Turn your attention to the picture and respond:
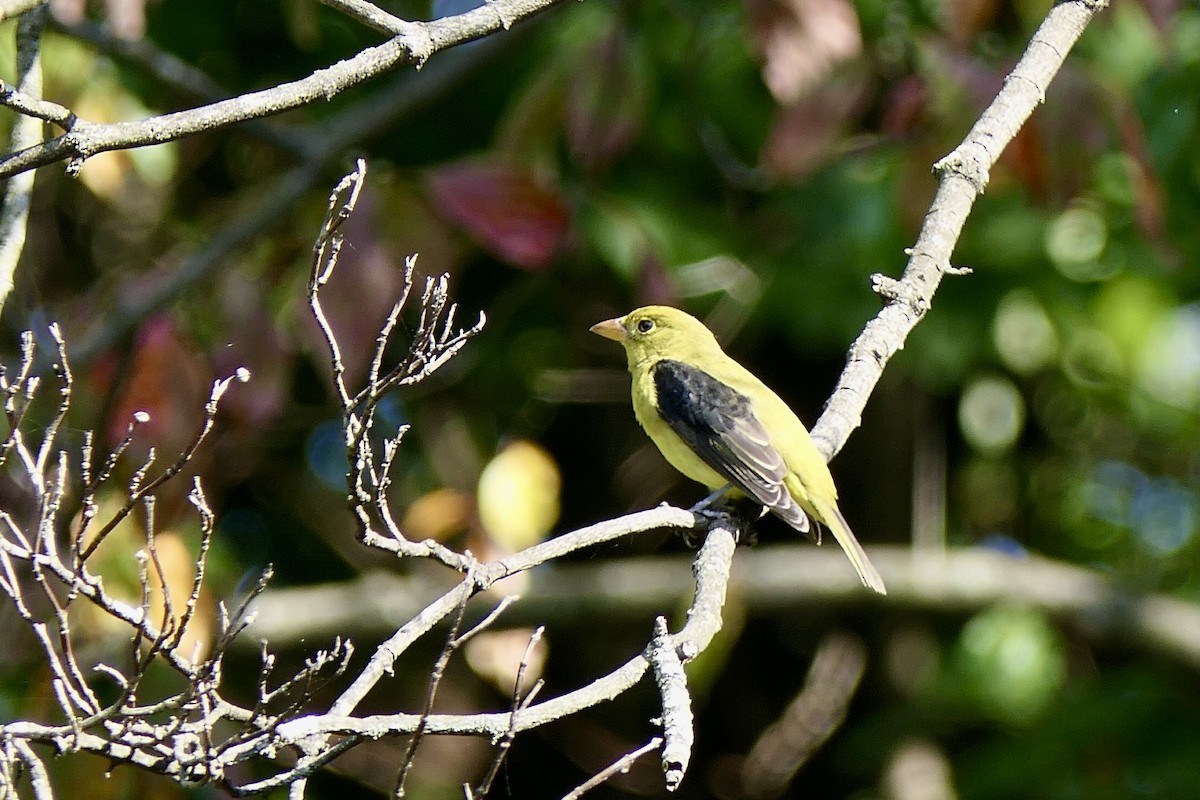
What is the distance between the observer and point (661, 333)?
591cm

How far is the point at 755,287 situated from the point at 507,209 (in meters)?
2.13

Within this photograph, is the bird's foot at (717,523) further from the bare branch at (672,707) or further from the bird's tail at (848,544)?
the bare branch at (672,707)

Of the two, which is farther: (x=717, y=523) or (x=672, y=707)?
(x=717, y=523)

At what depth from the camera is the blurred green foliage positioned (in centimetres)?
475

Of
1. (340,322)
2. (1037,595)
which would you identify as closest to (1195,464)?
(1037,595)

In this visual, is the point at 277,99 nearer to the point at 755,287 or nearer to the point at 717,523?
the point at 717,523

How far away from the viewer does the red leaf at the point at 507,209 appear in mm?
4562

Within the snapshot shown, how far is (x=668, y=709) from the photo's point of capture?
2256 millimetres

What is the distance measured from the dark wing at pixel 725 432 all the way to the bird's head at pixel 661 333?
114 millimetres

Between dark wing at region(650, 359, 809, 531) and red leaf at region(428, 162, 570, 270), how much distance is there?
37.2 inches

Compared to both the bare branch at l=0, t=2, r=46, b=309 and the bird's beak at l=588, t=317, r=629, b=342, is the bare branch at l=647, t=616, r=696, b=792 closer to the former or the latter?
the bare branch at l=0, t=2, r=46, b=309

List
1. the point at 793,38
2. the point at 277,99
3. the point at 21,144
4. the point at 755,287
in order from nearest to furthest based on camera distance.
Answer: the point at 277,99 → the point at 21,144 → the point at 793,38 → the point at 755,287

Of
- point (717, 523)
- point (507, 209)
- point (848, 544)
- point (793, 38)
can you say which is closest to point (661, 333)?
point (848, 544)

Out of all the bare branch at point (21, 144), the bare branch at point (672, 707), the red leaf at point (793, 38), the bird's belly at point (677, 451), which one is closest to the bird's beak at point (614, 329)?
the bird's belly at point (677, 451)
